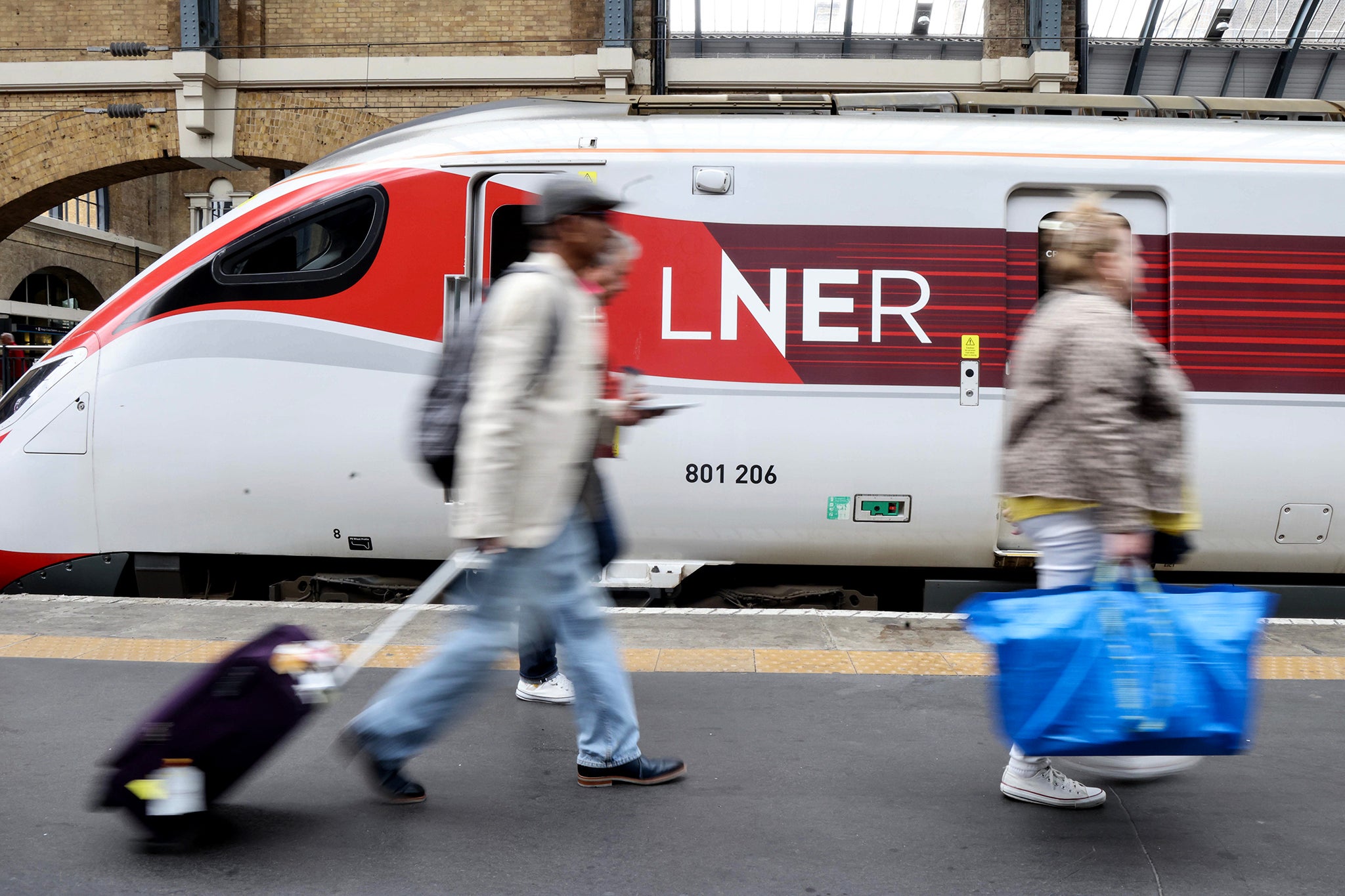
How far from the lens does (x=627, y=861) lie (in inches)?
102

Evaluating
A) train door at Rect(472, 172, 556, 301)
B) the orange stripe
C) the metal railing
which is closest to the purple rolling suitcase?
Answer: train door at Rect(472, 172, 556, 301)

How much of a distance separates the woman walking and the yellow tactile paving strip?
1313mm

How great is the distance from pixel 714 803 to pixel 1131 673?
1.13 metres

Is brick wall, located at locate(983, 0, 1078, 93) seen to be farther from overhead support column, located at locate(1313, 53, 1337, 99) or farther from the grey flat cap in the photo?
the grey flat cap

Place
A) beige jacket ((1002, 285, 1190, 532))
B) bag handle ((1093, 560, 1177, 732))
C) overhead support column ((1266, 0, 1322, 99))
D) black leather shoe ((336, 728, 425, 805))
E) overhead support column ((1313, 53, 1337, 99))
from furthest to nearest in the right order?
1. overhead support column ((1313, 53, 1337, 99))
2. overhead support column ((1266, 0, 1322, 99))
3. black leather shoe ((336, 728, 425, 805))
4. beige jacket ((1002, 285, 1190, 532))
5. bag handle ((1093, 560, 1177, 732))

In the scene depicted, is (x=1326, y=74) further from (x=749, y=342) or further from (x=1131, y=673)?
(x=1131, y=673)

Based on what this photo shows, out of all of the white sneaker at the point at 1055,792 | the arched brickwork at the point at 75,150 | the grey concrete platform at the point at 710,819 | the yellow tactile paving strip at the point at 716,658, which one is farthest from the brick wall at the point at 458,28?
the white sneaker at the point at 1055,792

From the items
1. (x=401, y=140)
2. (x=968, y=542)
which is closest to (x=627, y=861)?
(x=968, y=542)

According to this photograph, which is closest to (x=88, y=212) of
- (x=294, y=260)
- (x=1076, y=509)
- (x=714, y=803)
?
(x=294, y=260)

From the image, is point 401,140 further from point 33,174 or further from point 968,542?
point 33,174

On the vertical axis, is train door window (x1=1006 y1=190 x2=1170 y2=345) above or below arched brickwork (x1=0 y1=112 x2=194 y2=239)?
below

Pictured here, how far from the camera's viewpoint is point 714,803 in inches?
115

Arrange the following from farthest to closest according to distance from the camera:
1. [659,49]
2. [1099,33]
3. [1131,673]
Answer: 1. [1099,33]
2. [659,49]
3. [1131,673]

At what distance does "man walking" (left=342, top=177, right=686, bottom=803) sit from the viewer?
8.46 feet
